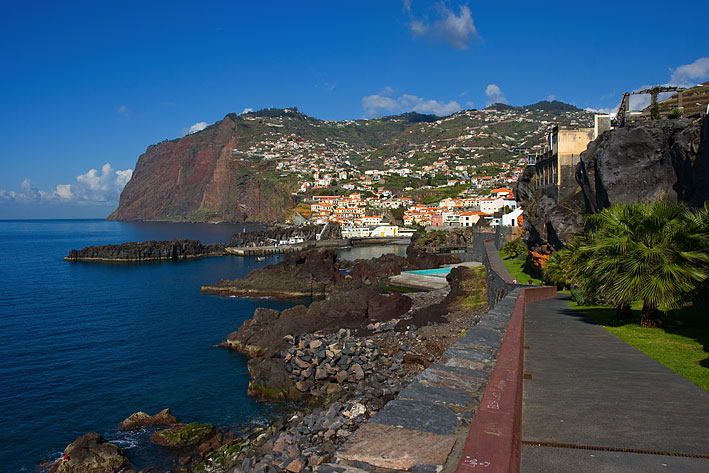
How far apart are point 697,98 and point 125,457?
27.6 meters

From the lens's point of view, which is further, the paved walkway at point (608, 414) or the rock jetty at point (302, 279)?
the rock jetty at point (302, 279)

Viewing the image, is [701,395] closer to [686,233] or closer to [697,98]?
[686,233]

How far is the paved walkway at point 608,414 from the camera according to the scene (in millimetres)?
3285

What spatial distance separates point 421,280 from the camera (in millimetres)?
42500

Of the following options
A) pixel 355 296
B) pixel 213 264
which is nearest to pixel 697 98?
pixel 355 296

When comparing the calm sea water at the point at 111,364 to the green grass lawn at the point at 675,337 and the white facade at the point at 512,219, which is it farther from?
the white facade at the point at 512,219

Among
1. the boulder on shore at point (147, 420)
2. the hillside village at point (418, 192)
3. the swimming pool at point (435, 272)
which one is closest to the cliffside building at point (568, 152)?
the swimming pool at point (435, 272)

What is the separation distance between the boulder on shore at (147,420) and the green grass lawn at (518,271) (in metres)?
15.9

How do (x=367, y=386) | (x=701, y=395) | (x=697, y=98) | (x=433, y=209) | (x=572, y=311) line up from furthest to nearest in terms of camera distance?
(x=433, y=209) → (x=697, y=98) → (x=367, y=386) → (x=572, y=311) → (x=701, y=395)

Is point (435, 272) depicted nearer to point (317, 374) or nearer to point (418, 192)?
point (317, 374)

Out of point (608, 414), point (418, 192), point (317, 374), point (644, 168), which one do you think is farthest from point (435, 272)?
point (418, 192)

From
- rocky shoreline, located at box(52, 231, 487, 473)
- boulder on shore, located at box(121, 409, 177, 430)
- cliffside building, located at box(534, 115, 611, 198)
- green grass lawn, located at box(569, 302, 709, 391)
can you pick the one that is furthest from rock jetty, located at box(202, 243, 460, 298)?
green grass lawn, located at box(569, 302, 709, 391)

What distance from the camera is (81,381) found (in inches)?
795

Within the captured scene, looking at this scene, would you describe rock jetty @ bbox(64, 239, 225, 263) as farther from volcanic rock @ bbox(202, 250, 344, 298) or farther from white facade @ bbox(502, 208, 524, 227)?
white facade @ bbox(502, 208, 524, 227)
